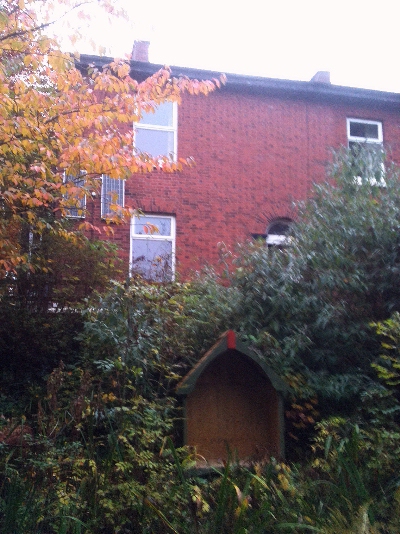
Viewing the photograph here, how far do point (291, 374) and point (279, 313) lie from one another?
2.97 ft

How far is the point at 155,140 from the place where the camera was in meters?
15.0

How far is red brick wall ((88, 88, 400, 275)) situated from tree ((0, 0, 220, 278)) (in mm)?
4849

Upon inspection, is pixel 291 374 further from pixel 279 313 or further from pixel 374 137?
pixel 374 137

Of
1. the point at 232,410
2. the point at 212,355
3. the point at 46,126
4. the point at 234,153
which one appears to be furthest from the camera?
the point at 234,153

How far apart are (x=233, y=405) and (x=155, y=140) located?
942 centimetres

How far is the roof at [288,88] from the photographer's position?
14.8m

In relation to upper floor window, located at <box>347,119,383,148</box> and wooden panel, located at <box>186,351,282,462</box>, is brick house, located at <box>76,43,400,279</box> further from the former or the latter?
wooden panel, located at <box>186,351,282,462</box>

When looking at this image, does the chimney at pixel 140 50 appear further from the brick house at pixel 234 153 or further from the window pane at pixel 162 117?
the window pane at pixel 162 117

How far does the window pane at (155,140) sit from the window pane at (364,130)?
4.81 m

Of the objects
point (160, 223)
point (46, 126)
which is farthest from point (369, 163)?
point (160, 223)

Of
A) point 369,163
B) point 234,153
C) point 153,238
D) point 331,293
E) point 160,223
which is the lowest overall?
point 331,293

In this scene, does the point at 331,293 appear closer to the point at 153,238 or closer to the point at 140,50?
the point at 153,238

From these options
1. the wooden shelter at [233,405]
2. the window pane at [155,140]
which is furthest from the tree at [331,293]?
the window pane at [155,140]

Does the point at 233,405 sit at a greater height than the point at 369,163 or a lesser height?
lesser
